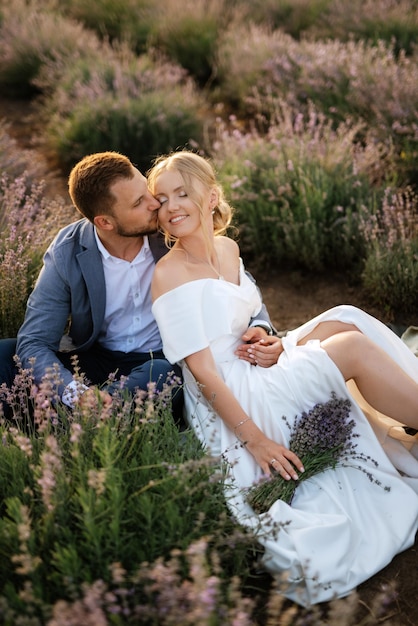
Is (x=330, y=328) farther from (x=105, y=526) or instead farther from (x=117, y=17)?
(x=117, y=17)

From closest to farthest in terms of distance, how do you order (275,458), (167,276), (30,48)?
1. (275,458)
2. (167,276)
3. (30,48)

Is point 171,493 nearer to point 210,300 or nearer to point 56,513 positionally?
point 56,513

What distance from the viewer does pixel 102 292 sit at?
3.31m

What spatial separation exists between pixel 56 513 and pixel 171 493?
0.37 metres

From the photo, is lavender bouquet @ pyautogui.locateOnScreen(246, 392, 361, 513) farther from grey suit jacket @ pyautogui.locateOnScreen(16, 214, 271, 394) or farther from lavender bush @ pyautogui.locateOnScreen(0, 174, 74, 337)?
lavender bush @ pyautogui.locateOnScreen(0, 174, 74, 337)

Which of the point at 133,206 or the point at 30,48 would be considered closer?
the point at 133,206

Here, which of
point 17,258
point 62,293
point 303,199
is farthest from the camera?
point 303,199

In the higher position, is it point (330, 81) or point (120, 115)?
point (330, 81)

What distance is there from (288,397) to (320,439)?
0.22m

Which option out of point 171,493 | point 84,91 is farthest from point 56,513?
point 84,91

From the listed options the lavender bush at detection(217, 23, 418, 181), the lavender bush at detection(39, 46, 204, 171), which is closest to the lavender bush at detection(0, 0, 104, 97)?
the lavender bush at detection(39, 46, 204, 171)

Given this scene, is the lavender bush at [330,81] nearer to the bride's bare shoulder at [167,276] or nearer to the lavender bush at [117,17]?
the lavender bush at [117,17]

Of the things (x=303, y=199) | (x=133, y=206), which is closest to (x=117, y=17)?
(x=303, y=199)

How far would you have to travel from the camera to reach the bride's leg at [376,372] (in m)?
2.88
